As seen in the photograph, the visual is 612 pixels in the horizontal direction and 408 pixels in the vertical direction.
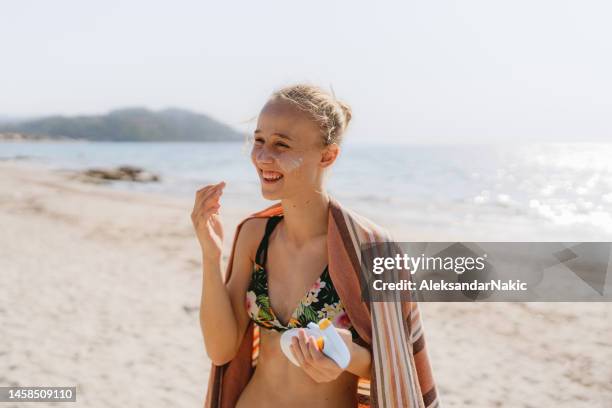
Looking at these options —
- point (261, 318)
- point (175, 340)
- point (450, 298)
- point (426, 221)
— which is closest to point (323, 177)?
point (261, 318)

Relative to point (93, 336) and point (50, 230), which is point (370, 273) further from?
point (50, 230)

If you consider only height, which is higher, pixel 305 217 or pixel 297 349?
pixel 305 217

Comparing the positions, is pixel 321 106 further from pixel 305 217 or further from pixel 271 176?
pixel 305 217

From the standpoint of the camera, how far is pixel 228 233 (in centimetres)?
1265

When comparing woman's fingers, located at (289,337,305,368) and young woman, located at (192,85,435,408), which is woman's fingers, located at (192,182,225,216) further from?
woman's fingers, located at (289,337,305,368)

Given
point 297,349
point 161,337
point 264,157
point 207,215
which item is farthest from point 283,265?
point 161,337

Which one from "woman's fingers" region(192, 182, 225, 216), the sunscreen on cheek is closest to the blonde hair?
the sunscreen on cheek

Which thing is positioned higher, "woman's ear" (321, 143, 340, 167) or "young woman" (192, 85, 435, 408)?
"woman's ear" (321, 143, 340, 167)

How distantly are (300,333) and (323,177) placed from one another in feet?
2.39

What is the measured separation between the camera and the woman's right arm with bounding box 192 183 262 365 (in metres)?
2.19

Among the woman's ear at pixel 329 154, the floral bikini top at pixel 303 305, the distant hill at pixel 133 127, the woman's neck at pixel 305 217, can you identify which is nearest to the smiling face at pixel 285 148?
the woman's ear at pixel 329 154

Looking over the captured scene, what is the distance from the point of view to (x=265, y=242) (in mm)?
2439

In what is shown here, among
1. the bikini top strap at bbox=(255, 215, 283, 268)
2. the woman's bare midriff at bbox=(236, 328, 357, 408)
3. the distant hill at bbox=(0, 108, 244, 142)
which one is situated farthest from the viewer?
the distant hill at bbox=(0, 108, 244, 142)

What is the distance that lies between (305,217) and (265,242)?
0.23 metres
